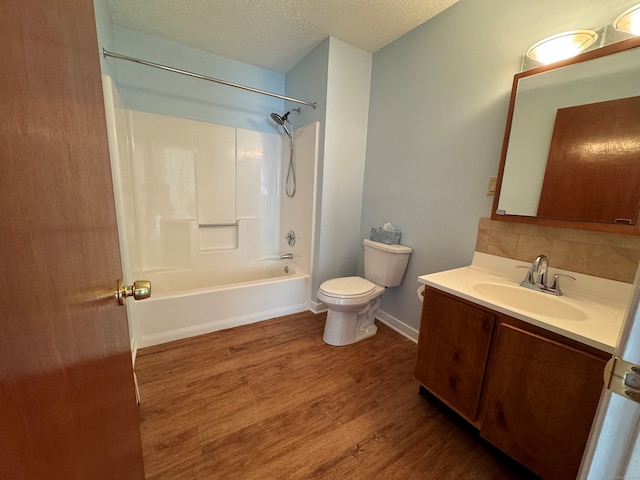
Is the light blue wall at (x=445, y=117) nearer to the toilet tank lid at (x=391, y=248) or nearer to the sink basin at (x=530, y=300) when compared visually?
the toilet tank lid at (x=391, y=248)

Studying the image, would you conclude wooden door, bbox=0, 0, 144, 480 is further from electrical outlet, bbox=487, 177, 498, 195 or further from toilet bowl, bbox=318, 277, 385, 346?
electrical outlet, bbox=487, 177, 498, 195

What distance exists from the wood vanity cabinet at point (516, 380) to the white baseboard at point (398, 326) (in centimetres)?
76

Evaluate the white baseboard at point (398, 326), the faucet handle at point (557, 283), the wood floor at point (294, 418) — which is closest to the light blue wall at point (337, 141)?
the white baseboard at point (398, 326)

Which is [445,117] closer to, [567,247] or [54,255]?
[567,247]

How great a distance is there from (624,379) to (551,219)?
1.21 m

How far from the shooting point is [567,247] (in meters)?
1.28

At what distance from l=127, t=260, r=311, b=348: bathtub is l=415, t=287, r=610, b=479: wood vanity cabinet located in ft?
4.67

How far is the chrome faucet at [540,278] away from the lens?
49.5 inches

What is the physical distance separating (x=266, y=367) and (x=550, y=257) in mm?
1841

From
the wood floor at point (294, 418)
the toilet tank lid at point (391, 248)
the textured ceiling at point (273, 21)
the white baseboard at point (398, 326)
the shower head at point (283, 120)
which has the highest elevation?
the textured ceiling at point (273, 21)

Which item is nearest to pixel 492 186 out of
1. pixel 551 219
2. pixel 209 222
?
pixel 551 219

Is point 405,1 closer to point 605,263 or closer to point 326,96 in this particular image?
point 326,96

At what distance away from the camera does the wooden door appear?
27 centimetres

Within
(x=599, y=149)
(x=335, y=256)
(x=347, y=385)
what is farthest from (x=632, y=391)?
(x=335, y=256)
